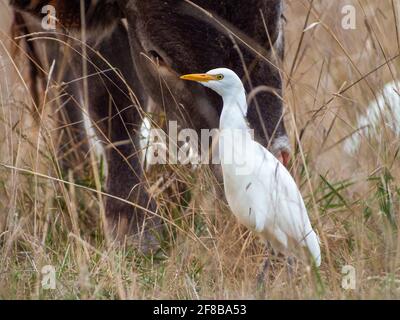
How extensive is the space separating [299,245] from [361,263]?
28 centimetres

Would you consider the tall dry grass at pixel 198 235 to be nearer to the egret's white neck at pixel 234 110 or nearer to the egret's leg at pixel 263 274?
the egret's leg at pixel 263 274

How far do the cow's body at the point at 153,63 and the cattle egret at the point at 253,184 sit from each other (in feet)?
0.53

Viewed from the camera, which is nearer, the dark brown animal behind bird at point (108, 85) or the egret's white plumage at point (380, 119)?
the egret's white plumage at point (380, 119)

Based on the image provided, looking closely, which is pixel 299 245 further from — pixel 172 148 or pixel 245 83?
pixel 172 148

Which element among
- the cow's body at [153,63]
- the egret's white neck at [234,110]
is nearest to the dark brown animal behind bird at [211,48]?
the cow's body at [153,63]

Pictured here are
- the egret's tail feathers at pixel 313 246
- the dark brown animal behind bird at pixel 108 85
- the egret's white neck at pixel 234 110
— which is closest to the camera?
the egret's tail feathers at pixel 313 246

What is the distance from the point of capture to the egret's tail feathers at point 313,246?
15.3ft

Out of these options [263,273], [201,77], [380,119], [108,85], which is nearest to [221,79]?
[201,77]

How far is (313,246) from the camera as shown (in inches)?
185

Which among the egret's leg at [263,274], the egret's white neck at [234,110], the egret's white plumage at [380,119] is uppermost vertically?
the egret's white plumage at [380,119]

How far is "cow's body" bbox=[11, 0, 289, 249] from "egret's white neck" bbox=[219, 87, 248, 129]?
15 cm
